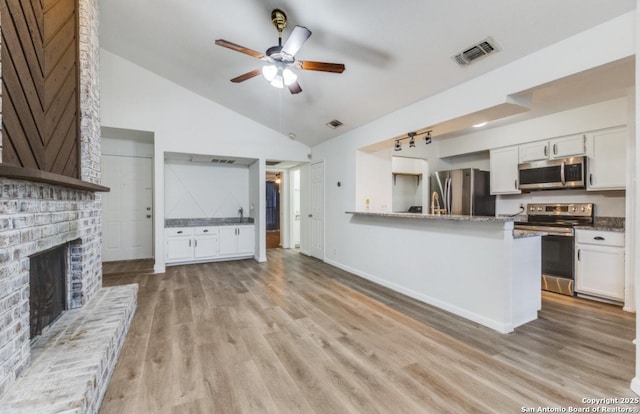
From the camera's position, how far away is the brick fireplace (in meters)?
1.46

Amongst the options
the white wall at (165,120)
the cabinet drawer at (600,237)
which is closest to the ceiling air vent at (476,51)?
the cabinet drawer at (600,237)

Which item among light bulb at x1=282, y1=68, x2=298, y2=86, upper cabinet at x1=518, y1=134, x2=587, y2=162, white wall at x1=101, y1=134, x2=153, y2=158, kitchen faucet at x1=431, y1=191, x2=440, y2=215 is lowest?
kitchen faucet at x1=431, y1=191, x2=440, y2=215

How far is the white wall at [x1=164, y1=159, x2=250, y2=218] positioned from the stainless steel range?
5.45m

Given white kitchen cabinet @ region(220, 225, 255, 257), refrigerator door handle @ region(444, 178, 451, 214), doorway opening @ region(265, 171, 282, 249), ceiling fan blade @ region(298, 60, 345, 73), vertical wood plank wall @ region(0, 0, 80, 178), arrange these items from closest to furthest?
vertical wood plank wall @ region(0, 0, 80, 178)
ceiling fan blade @ region(298, 60, 345, 73)
refrigerator door handle @ region(444, 178, 451, 214)
white kitchen cabinet @ region(220, 225, 255, 257)
doorway opening @ region(265, 171, 282, 249)

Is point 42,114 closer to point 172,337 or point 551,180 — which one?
point 172,337

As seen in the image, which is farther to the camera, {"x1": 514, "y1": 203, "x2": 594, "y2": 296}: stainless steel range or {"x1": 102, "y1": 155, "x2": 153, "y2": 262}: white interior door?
{"x1": 102, "y1": 155, "x2": 153, "y2": 262}: white interior door

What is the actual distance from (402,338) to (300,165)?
479cm

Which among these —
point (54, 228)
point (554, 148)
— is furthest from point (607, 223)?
point (54, 228)

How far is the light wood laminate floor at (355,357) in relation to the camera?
1.76 m

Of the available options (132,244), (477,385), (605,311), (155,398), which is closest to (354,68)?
(477,385)

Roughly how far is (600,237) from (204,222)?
249 inches

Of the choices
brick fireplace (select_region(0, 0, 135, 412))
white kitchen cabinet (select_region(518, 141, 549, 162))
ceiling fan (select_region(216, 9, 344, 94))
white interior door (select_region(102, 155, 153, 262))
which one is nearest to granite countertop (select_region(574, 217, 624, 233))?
white kitchen cabinet (select_region(518, 141, 549, 162))

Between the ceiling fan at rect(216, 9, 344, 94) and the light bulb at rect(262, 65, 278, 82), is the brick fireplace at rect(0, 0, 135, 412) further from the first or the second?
the light bulb at rect(262, 65, 278, 82)

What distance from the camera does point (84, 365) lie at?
167 cm
